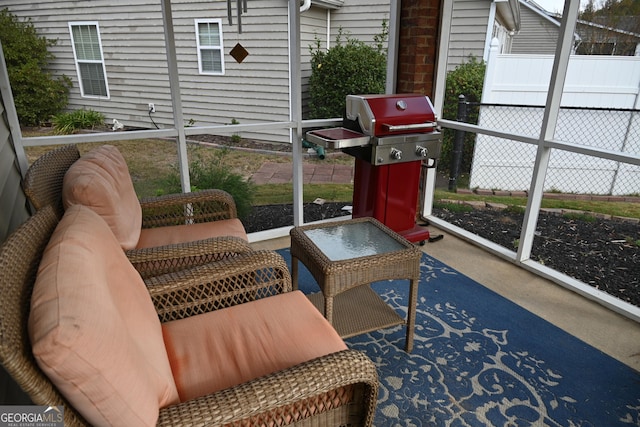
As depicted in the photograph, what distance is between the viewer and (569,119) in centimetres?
311

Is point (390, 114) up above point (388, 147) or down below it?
above

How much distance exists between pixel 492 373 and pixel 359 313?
71 cm

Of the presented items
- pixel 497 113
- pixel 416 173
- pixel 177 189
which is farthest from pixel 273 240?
pixel 497 113

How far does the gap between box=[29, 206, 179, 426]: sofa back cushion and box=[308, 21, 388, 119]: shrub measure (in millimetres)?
3267

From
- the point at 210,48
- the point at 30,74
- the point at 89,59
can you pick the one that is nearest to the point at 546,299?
the point at 210,48

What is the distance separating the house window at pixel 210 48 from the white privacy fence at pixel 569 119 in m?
2.75

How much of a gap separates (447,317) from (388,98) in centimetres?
146

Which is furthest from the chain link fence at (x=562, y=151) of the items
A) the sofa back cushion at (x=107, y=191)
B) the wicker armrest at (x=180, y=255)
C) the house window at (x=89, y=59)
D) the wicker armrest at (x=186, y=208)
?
the house window at (x=89, y=59)

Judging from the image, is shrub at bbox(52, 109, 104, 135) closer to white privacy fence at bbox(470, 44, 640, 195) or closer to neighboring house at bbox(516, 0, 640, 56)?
white privacy fence at bbox(470, 44, 640, 195)

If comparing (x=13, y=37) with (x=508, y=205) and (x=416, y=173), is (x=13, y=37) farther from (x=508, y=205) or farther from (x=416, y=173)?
(x=508, y=205)

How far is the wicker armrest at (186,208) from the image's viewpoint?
2.46 m

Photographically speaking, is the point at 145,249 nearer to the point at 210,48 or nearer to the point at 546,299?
the point at 546,299

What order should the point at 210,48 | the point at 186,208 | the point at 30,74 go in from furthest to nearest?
the point at 210,48 < the point at 30,74 < the point at 186,208

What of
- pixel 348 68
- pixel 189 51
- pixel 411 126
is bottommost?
pixel 411 126
